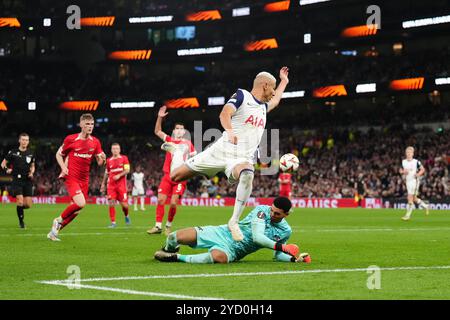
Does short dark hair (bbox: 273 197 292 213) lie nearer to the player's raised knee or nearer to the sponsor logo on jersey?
the player's raised knee

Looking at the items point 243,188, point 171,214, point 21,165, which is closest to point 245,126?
point 243,188

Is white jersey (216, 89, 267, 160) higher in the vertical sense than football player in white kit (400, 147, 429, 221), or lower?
higher

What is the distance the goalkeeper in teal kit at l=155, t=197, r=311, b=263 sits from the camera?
1210 cm

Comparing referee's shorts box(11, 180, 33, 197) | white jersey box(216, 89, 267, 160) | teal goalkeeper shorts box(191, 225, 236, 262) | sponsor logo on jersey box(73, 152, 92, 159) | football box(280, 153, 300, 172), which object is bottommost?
teal goalkeeper shorts box(191, 225, 236, 262)

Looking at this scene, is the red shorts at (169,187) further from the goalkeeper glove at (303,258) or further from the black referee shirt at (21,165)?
the goalkeeper glove at (303,258)

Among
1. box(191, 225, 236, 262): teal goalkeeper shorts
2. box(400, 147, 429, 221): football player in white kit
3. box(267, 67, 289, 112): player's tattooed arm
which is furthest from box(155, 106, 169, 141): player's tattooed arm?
box(400, 147, 429, 221): football player in white kit

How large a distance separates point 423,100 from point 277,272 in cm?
5322

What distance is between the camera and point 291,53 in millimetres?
69375

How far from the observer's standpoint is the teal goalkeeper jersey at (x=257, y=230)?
12141 millimetres

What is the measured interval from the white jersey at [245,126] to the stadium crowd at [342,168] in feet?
113

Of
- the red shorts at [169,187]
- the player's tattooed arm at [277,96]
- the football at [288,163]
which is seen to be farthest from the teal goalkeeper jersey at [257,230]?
the red shorts at [169,187]

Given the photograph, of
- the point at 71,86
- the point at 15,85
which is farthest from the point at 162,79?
the point at 15,85

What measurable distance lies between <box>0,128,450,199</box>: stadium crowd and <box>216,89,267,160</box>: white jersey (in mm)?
34524

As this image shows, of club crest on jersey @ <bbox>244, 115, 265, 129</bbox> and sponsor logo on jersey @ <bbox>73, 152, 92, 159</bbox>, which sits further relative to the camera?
sponsor logo on jersey @ <bbox>73, 152, 92, 159</bbox>
